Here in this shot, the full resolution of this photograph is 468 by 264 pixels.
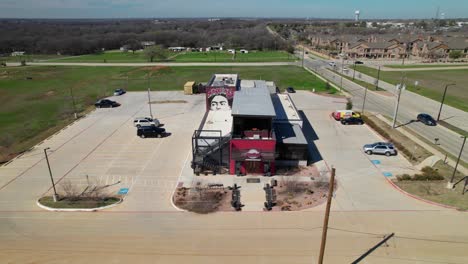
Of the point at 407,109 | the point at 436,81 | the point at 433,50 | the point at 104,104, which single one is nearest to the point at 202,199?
the point at 104,104

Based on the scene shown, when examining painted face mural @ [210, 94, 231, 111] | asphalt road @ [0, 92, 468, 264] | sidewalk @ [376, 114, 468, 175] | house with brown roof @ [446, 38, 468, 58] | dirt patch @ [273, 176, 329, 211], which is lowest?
asphalt road @ [0, 92, 468, 264]

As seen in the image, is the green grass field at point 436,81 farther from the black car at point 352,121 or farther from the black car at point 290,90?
the black car at point 290,90

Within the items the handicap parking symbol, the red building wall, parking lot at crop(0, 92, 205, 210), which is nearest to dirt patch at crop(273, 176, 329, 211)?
the red building wall

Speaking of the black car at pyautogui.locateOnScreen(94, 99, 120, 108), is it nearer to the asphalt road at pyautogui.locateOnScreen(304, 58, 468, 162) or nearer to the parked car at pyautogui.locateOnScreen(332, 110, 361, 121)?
the parked car at pyautogui.locateOnScreen(332, 110, 361, 121)

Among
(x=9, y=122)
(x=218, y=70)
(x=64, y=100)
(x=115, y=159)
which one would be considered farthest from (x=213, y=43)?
(x=115, y=159)

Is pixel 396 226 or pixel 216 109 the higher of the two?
pixel 216 109

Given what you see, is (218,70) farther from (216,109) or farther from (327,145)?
(327,145)
